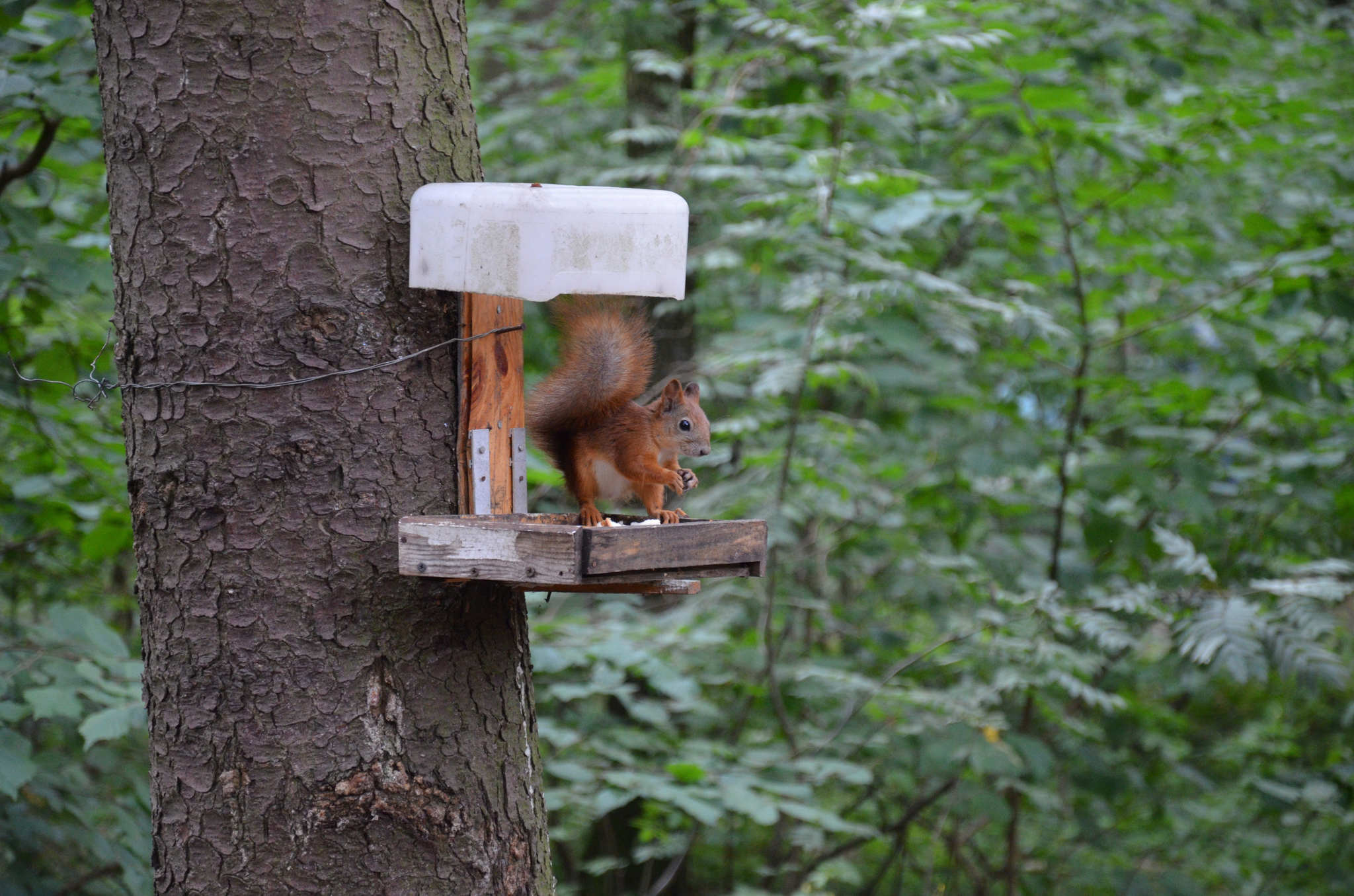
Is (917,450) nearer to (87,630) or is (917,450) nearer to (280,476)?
(87,630)

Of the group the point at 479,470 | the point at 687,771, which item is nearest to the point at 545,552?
the point at 479,470

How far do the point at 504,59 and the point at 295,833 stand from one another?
16.7 feet

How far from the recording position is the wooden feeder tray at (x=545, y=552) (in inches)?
53.2

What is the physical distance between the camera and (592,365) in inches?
64.9

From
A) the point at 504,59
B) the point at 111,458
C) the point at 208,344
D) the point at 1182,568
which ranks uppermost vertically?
the point at 504,59

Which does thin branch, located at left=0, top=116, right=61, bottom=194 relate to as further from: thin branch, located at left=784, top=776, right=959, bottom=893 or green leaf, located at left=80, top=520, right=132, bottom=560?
thin branch, located at left=784, top=776, right=959, bottom=893

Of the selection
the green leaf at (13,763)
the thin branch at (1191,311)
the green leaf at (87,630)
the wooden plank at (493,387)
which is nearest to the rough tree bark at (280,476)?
the wooden plank at (493,387)

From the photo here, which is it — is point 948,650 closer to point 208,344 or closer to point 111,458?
point 111,458

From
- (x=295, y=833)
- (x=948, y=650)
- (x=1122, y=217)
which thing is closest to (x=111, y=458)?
(x=295, y=833)

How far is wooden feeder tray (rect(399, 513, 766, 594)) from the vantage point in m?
1.35

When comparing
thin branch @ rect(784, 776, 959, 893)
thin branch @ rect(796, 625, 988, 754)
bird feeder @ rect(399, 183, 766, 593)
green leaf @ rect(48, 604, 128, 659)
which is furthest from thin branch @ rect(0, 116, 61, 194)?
thin branch @ rect(784, 776, 959, 893)

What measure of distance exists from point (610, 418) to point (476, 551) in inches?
17.2

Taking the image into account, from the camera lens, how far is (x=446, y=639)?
5.05 ft

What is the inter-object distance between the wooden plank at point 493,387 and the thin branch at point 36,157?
1.48m
